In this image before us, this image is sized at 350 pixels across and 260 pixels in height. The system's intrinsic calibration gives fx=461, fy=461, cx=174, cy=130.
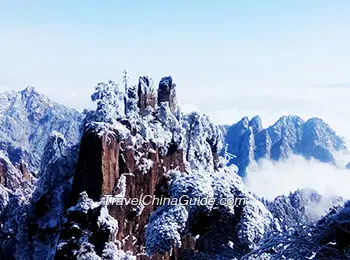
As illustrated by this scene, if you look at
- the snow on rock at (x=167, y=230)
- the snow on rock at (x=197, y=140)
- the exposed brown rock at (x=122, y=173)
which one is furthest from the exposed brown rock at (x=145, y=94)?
the snow on rock at (x=167, y=230)

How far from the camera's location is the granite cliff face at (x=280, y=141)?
182875 mm

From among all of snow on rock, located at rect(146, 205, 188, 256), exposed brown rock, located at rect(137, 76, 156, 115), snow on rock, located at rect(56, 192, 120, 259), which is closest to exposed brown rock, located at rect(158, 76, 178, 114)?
exposed brown rock, located at rect(137, 76, 156, 115)

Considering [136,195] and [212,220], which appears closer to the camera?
[212,220]

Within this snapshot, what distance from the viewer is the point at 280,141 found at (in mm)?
191750

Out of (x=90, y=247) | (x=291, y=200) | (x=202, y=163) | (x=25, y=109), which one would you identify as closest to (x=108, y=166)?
(x=90, y=247)

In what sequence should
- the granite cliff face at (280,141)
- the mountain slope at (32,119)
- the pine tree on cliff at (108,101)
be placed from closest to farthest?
the pine tree on cliff at (108,101)
the mountain slope at (32,119)
the granite cliff face at (280,141)

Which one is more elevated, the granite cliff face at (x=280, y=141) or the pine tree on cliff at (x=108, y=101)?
the granite cliff face at (x=280, y=141)

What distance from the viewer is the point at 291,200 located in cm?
7481

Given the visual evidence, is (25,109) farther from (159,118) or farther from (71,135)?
(159,118)

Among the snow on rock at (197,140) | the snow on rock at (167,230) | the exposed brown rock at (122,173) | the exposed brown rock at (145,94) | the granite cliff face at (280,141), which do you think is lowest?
the snow on rock at (167,230)

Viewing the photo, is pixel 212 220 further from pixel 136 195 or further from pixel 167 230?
pixel 136 195

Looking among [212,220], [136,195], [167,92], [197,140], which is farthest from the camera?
[167,92]

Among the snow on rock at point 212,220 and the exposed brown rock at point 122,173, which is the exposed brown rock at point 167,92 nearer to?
the exposed brown rock at point 122,173

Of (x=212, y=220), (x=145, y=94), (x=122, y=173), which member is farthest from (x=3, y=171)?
(x=212, y=220)
